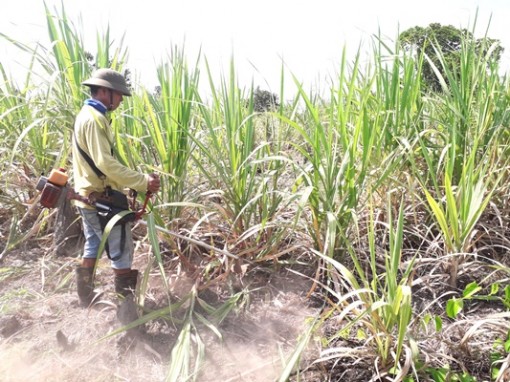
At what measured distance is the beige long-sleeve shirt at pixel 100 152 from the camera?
196cm

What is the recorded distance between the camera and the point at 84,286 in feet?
7.22

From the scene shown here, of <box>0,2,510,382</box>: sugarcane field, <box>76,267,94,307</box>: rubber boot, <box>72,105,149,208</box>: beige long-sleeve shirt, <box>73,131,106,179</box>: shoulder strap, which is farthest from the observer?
<box>76,267,94,307</box>: rubber boot

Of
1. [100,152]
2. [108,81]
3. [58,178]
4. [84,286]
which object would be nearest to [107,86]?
[108,81]

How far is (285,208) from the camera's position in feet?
7.67

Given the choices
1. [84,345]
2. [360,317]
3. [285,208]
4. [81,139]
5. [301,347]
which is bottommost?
[84,345]

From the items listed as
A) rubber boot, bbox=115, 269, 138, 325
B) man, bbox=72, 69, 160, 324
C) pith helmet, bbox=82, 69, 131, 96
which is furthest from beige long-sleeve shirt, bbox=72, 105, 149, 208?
rubber boot, bbox=115, 269, 138, 325

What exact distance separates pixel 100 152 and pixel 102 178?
166 mm

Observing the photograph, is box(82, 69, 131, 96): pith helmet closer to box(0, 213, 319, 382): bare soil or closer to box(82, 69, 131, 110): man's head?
box(82, 69, 131, 110): man's head

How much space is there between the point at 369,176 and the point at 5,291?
5.96 feet

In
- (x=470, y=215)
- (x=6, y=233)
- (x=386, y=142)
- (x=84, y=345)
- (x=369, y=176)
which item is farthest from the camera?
(x=6, y=233)

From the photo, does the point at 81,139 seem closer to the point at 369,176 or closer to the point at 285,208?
the point at 285,208

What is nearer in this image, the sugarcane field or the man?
the sugarcane field

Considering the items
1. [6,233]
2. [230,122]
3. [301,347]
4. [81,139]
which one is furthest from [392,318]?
[6,233]

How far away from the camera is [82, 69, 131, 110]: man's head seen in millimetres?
2053
